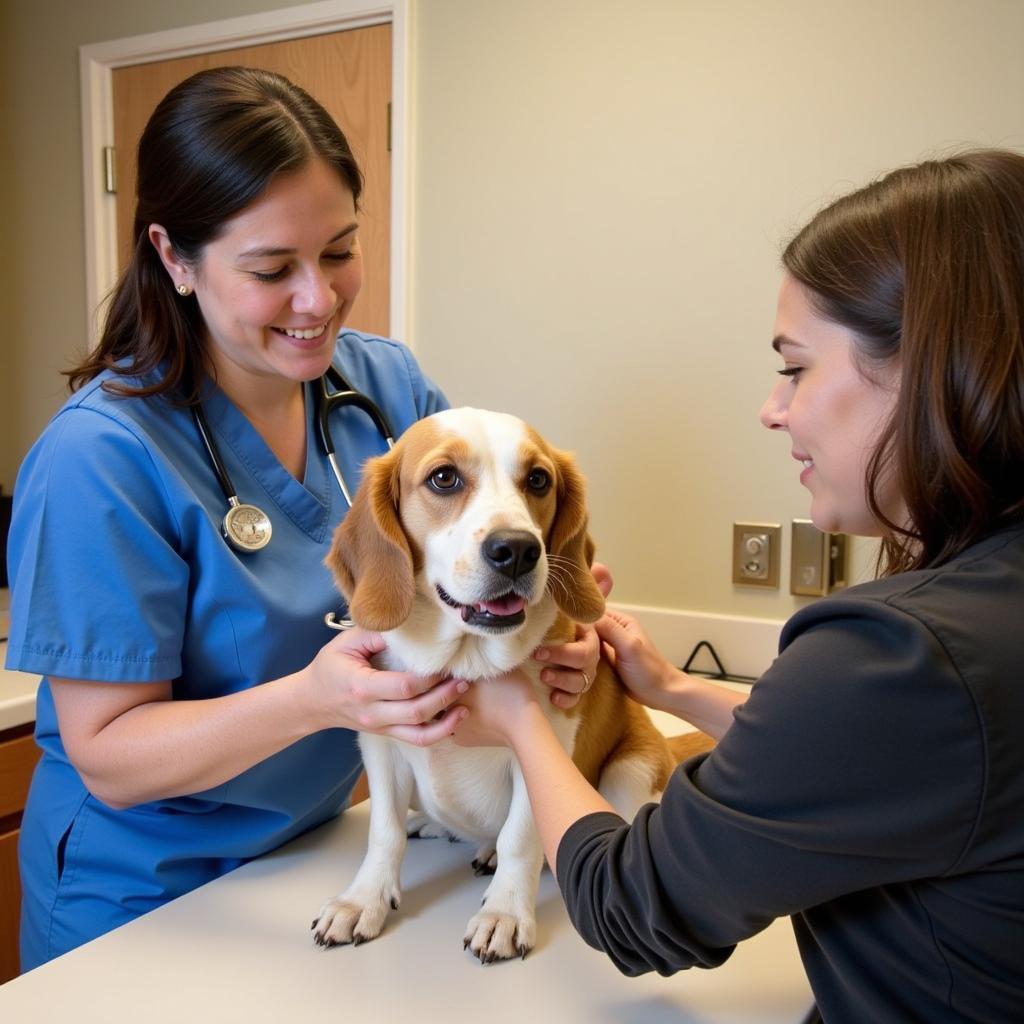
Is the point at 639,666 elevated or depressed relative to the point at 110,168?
depressed

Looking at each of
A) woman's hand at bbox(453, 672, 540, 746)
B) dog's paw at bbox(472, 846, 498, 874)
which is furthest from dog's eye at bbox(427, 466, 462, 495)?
dog's paw at bbox(472, 846, 498, 874)

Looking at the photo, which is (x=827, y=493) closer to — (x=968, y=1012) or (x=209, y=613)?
(x=968, y=1012)

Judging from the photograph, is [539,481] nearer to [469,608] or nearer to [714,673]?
[469,608]

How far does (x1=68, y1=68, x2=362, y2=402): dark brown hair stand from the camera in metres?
1.15

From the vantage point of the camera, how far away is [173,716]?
3.51 ft

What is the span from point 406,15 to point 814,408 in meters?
1.82

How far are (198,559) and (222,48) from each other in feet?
6.30

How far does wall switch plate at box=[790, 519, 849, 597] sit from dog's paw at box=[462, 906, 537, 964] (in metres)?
1.17

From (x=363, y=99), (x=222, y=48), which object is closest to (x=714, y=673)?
(x=363, y=99)

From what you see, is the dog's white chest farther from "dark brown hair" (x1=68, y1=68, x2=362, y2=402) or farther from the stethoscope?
"dark brown hair" (x1=68, y1=68, x2=362, y2=402)

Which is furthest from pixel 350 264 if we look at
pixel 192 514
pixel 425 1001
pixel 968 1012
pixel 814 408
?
pixel 968 1012

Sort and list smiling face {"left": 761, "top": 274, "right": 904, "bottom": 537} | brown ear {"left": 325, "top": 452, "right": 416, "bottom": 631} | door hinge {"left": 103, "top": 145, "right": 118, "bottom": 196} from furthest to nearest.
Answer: door hinge {"left": 103, "top": 145, "right": 118, "bottom": 196}, brown ear {"left": 325, "top": 452, "right": 416, "bottom": 631}, smiling face {"left": 761, "top": 274, "right": 904, "bottom": 537}

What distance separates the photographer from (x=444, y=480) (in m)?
1.13

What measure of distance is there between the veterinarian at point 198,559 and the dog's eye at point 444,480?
190 millimetres
